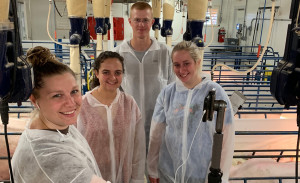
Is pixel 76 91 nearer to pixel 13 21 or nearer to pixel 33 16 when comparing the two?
pixel 13 21

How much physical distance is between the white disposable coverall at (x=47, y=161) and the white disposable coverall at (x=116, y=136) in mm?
694

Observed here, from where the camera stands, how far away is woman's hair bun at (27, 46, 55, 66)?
0.90m

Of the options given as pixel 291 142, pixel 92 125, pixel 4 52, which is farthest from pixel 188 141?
pixel 291 142

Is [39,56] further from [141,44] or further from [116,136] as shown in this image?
[141,44]

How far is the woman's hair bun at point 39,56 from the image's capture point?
0.90 m

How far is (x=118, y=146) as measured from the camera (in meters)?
1.65

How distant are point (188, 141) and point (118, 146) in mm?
488

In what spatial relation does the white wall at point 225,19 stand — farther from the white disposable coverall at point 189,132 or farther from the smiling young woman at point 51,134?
the smiling young woman at point 51,134

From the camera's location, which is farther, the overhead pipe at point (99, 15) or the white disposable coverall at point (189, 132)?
the overhead pipe at point (99, 15)

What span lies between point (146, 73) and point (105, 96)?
0.58m

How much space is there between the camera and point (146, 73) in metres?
2.12

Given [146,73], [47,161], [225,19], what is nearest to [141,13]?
[146,73]

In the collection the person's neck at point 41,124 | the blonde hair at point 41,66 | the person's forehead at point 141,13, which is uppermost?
the person's forehead at point 141,13

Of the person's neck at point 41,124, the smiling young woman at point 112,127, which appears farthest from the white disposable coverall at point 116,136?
the person's neck at point 41,124
